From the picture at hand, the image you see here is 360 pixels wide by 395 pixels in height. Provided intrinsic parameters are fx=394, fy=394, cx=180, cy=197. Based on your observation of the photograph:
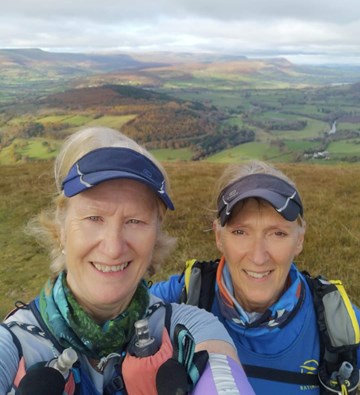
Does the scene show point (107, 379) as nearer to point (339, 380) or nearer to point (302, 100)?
point (339, 380)

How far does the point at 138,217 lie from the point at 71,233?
393mm

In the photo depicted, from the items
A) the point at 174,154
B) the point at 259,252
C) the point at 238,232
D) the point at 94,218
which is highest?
the point at 94,218

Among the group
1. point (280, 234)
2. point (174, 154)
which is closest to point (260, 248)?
point (280, 234)

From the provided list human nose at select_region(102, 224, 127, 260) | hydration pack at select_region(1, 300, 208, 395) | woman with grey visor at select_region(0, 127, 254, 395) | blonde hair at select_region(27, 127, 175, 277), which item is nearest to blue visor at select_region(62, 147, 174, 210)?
woman with grey visor at select_region(0, 127, 254, 395)

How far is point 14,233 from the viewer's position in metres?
9.71

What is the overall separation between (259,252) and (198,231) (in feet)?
17.3

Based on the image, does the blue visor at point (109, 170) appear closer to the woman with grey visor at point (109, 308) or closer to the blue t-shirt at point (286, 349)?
the woman with grey visor at point (109, 308)

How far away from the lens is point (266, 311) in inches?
123

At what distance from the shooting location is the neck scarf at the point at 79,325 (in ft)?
6.69

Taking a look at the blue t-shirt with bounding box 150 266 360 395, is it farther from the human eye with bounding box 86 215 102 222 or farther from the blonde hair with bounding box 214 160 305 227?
the human eye with bounding box 86 215 102 222

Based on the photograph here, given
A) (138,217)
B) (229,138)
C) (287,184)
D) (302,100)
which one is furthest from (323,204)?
(302,100)

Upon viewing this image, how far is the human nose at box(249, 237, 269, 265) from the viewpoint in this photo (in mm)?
3094

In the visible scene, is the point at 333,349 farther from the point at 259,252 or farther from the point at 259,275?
the point at 259,252

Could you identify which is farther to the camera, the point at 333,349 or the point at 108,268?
the point at 333,349
